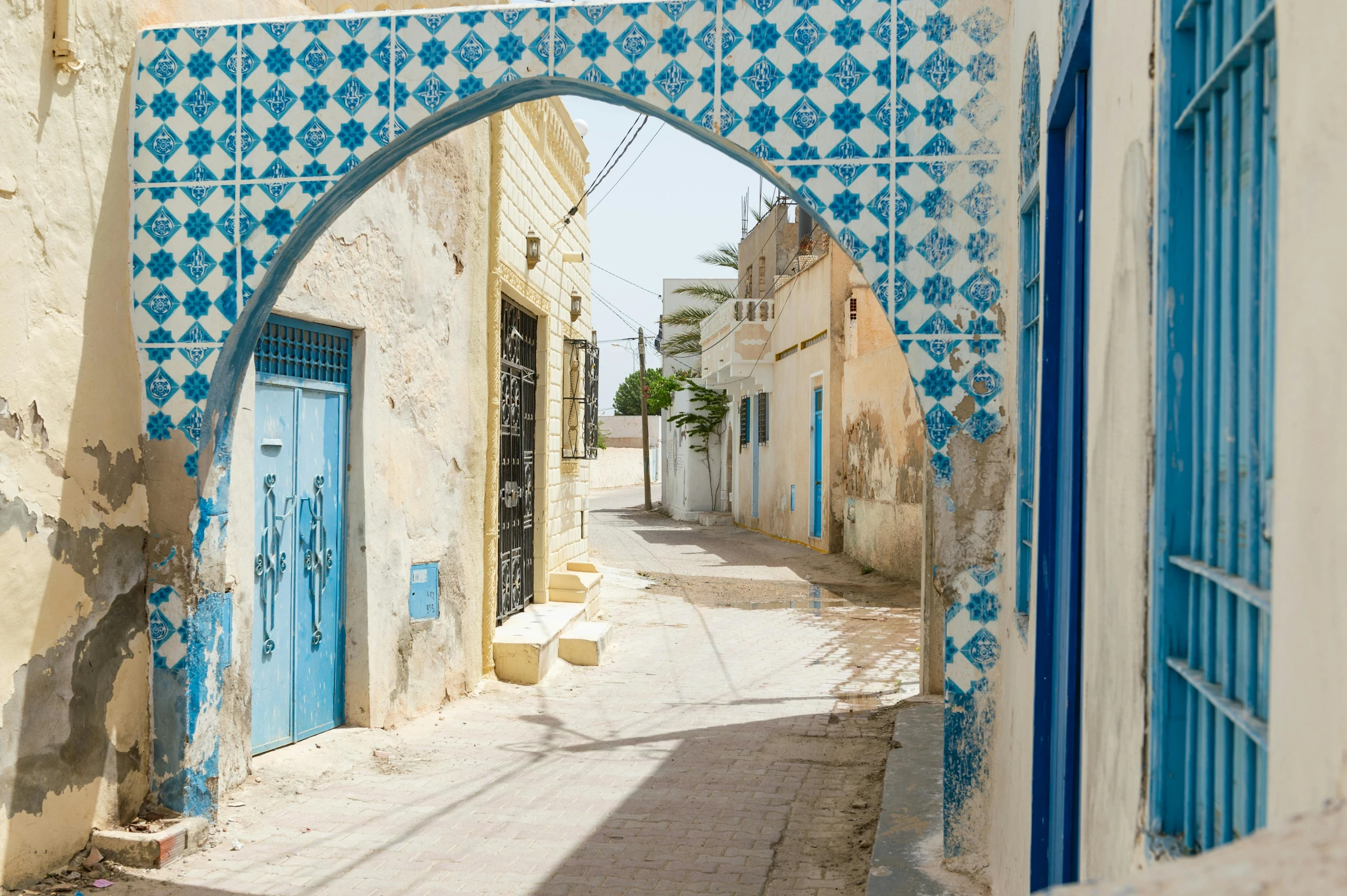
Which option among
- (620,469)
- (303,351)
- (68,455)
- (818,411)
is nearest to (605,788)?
(303,351)

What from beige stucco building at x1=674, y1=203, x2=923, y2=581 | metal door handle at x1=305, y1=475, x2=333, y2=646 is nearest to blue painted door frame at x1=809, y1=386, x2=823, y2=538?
beige stucco building at x1=674, y1=203, x2=923, y2=581

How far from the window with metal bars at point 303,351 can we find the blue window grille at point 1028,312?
3.68 meters

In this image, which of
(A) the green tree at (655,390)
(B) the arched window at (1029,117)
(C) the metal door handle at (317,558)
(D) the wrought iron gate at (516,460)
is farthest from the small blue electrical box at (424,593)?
(A) the green tree at (655,390)

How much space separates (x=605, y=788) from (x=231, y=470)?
8.29 ft

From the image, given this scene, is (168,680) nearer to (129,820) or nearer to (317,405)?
(129,820)

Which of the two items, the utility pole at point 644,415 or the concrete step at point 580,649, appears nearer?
the concrete step at point 580,649

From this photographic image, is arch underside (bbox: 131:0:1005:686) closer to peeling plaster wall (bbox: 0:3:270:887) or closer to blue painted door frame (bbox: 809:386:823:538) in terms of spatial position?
peeling plaster wall (bbox: 0:3:270:887)

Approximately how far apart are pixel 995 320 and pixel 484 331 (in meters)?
5.05

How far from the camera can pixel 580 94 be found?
13.6 feet

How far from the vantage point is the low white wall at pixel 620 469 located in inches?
1802

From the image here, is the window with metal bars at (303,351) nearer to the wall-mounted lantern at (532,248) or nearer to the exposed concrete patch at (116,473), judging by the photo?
the exposed concrete patch at (116,473)

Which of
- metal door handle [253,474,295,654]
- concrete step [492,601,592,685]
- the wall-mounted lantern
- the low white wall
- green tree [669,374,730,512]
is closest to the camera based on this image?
metal door handle [253,474,295,654]

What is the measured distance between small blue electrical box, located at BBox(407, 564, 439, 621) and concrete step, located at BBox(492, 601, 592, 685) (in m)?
1.16

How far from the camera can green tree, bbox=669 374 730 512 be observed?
30.3m
